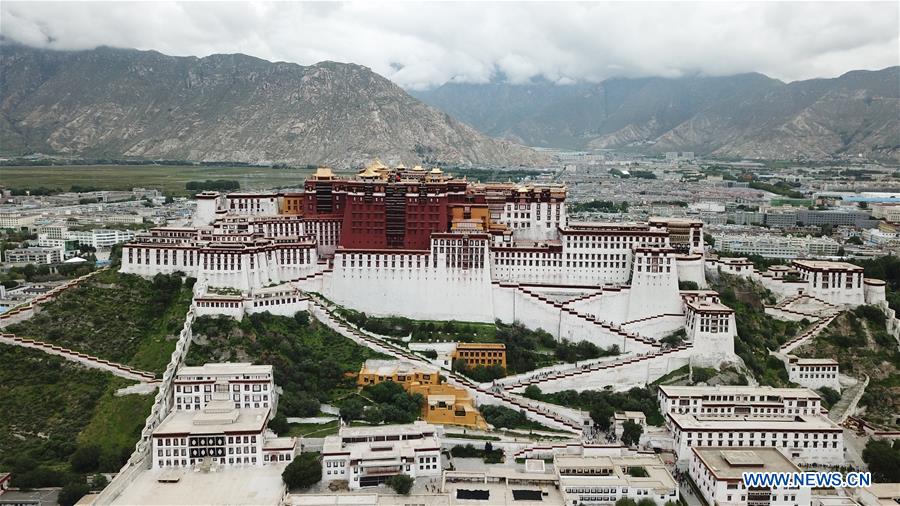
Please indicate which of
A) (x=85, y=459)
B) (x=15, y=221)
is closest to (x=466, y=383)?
(x=85, y=459)

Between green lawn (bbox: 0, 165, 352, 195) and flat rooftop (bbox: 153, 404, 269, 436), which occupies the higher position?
green lawn (bbox: 0, 165, 352, 195)

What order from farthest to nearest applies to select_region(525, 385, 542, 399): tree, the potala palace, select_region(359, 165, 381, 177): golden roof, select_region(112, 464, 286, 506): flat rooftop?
1. select_region(359, 165, 381, 177): golden roof
2. the potala palace
3. select_region(525, 385, 542, 399): tree
4. select_region(112, 464, 286, 506): flat rooftop

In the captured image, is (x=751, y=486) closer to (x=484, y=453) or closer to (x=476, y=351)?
(x=484, y=453)

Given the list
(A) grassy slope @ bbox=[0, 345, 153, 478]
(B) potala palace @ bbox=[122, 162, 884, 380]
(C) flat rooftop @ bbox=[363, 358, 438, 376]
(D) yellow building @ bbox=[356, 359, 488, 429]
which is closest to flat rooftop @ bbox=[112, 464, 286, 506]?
(A) grassy slope @ bbox=[0, 345, 153, 478]

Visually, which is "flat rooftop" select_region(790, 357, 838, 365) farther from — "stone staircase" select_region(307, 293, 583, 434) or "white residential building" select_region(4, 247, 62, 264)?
"white residential building" select_region(4, 247, 62, 264)

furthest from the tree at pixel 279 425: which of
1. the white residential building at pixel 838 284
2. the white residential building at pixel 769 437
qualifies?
the white residential building at pixel 838 284

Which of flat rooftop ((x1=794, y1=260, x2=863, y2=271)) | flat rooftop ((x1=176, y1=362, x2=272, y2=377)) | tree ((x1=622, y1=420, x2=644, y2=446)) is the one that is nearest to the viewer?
tree ((x1=622, y1=420, x2=644, y2=446))

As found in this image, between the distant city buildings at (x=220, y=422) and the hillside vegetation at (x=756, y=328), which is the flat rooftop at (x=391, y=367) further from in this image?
the hillside vegetation at (x=756, y=328)
